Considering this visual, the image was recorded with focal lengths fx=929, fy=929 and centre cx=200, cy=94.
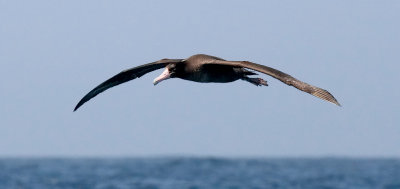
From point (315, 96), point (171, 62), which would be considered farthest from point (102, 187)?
point (315, 96)

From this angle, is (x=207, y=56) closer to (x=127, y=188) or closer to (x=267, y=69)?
(x=267, y=69)

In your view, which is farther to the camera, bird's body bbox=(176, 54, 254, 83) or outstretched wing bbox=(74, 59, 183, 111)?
outstretched wing bbox=(74, 59, 183, 111)

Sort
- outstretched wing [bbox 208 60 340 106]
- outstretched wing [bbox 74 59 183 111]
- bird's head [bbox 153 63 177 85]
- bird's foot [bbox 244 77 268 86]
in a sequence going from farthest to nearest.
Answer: bird's foot [bbox 244 77 268 86] → outstretched wing [bbox 74 59 183 111] → bird's head [bbox 153 63 177 85] → outstretched wing [bbox 208 60 340 106]

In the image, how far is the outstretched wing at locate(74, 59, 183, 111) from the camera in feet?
50.0

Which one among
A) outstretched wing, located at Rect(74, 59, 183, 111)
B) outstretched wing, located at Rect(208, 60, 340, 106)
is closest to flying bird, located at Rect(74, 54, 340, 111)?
outstretched wing, located at Rect(74, 59, 183, 111)

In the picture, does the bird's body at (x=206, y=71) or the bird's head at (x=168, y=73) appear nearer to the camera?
the bird's body at (x=206, y=71)

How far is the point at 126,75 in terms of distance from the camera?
15562mm

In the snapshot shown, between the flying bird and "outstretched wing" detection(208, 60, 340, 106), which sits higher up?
the flying bird

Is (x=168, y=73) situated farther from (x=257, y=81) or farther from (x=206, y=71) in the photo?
(x=257, y=81)

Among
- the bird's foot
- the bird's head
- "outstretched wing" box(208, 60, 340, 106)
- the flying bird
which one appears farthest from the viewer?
the bird's foot

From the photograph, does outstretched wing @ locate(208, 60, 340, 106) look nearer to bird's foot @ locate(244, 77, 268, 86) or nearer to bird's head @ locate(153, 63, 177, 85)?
bird's head @ locate(153, 63, 177, 85)

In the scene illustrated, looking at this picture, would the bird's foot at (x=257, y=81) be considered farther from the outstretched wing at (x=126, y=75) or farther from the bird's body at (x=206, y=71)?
the outstretched wing at (x=126, y=75)

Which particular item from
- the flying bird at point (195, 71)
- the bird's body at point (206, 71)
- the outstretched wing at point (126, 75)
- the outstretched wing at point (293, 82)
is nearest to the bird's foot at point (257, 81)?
the flying bird at point (195, 71)

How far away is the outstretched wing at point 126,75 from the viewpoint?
15227 mm
